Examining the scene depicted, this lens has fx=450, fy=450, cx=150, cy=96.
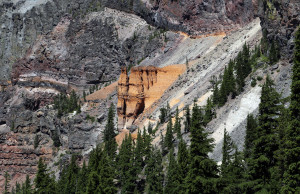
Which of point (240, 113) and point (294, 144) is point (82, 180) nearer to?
point (240, 113)

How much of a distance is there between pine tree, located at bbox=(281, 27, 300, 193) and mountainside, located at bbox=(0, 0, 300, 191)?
27130mm

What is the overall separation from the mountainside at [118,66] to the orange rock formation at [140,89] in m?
0.25

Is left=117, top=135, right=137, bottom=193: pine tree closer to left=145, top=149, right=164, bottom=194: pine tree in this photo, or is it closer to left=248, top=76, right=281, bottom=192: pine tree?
left=145, top=149, right=164, bottom=194: pine tree

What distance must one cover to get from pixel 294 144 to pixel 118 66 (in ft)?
395

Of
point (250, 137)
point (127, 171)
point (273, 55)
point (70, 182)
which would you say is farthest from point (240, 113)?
point (70, 182)

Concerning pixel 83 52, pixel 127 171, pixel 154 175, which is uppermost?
pixel 83 52

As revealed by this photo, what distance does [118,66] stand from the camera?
149m

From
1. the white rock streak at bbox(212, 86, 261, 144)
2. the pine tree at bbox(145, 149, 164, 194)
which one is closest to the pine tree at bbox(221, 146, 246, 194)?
the pine tree at bbox(145, 149, 164, 194)

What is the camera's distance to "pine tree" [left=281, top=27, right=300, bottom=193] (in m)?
30.7

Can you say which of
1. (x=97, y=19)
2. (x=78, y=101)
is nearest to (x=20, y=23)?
(x=97, y=19)

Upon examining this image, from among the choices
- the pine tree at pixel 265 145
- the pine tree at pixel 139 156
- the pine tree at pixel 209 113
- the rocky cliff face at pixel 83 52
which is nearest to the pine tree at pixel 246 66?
the pine tree at pixel 209 113

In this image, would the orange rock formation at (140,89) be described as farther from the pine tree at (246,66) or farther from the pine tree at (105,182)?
the pine tree at (105,182)

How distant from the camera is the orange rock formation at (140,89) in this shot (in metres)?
109

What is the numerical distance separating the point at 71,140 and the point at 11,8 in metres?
92.0
